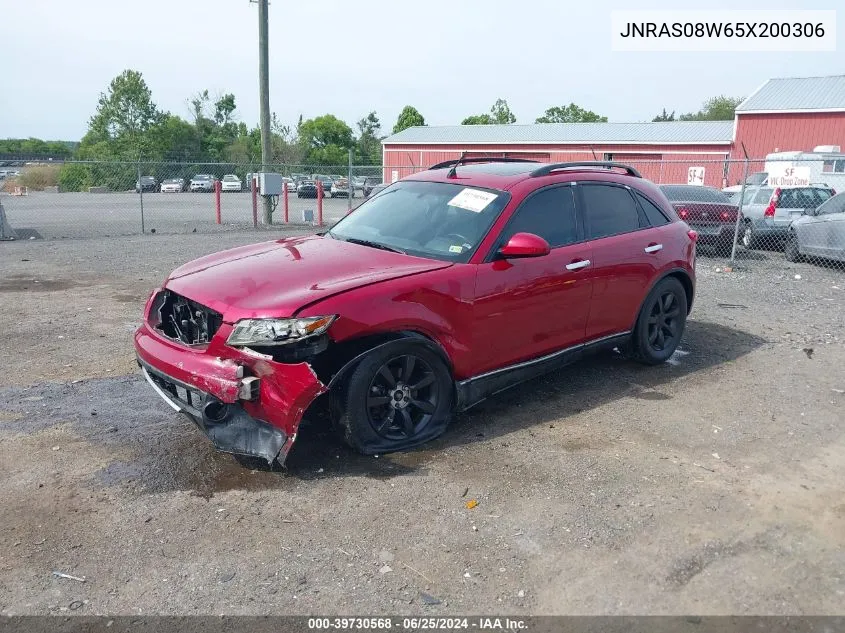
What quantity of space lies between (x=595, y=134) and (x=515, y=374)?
3462 cm

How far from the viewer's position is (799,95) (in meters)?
32.2

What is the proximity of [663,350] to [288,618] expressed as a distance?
4.39m

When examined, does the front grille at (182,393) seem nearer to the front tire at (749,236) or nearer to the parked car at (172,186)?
the front tire at (749,236)

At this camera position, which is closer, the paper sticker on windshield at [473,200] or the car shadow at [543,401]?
the car shadow at [543,401]

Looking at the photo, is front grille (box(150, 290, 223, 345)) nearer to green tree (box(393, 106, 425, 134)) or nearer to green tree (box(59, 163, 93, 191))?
green tree (box(59, 163, 93, 191))

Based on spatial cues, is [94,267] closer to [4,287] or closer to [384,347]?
[4,287]

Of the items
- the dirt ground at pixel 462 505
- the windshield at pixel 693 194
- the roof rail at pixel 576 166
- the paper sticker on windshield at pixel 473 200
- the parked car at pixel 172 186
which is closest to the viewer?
the dirt ground at pixel 462 505

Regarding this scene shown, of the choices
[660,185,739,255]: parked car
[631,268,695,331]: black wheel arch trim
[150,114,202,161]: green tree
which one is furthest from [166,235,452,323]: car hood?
[150,114,202,161]: green tree

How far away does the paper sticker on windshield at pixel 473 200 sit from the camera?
485 centimetres

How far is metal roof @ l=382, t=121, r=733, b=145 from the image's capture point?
113ft

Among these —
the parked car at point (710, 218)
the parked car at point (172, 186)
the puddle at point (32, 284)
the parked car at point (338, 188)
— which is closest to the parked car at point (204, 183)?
the parked car at point (172, 186)

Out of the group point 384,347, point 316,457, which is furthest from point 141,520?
point 384,347

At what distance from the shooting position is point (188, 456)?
166 inches

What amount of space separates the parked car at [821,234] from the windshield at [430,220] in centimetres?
936
